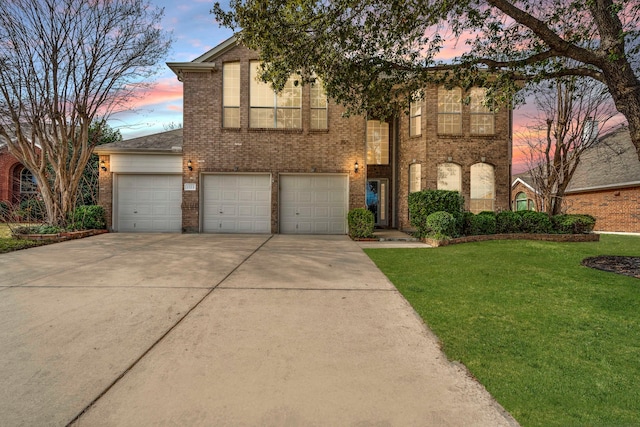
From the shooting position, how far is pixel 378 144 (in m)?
15.8

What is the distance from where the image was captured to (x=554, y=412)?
2.07m

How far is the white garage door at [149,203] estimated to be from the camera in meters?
13.3

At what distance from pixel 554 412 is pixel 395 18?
24.8ft

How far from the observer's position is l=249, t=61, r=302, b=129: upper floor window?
13.1m

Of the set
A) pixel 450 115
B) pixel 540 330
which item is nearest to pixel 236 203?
pixel 450 115

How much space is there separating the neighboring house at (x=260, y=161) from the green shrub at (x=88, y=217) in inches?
24.1

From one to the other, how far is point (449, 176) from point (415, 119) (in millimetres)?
2931

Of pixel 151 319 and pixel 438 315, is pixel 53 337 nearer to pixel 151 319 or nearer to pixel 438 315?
pixel 151 319

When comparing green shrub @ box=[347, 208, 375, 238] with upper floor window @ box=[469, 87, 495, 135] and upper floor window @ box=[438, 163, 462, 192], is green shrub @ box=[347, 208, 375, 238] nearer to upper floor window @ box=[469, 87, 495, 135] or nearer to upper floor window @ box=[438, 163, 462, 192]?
upper floor window @ box=[438, 163, 462, 192]

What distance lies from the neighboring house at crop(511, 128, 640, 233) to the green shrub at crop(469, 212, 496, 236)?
4.09 m

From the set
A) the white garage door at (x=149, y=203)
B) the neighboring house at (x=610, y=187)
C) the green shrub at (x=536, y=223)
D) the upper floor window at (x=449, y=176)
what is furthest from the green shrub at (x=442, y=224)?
the white garage door at (x=149, y=203)

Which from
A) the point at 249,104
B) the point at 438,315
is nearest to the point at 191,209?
the point at 249,104

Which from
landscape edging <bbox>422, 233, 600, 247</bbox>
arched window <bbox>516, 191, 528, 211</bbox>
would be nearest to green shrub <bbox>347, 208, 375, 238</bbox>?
landscape edging <bbox>422, 233, 600, 247</bbox>

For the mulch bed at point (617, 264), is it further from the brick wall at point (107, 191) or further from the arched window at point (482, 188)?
the brick wall at point (107, 191)
